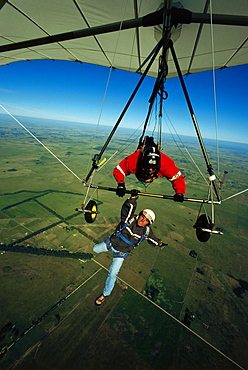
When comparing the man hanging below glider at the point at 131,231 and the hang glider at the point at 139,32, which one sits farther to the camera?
the man hanging below glider at the point at 131,231

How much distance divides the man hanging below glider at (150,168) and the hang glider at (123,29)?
1835mm

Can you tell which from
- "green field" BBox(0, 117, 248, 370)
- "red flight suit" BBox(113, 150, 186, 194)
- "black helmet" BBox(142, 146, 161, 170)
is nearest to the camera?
"black helmet" BBox(142, 146, 161, 170)

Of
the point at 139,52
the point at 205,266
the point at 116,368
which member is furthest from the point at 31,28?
the point at 205,266

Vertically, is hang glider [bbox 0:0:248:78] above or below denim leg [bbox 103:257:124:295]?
above

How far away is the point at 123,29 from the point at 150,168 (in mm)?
2109

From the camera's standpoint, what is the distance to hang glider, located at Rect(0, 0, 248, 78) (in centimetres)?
230

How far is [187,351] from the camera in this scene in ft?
40.7

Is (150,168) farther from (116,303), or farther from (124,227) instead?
(116,303)

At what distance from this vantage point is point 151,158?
2725 mm

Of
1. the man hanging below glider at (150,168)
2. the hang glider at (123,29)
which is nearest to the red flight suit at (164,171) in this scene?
the man hanging below glider at (150,168)

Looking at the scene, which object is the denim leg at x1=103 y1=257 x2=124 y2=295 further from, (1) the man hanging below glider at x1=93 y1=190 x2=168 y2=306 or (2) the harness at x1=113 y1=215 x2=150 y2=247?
(2) the harness at x1=113 y1=215 x2=150 y2=247

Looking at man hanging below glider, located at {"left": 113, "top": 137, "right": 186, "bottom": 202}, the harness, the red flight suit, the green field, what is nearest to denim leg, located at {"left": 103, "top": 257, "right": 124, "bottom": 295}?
the harness

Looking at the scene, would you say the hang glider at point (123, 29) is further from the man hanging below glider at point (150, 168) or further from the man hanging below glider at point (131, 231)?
the man hanging below glider at point (131, 231)

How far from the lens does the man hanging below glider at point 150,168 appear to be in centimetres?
276
